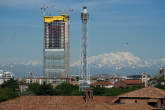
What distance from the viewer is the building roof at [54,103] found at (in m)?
52.4

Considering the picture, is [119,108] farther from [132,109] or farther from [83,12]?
[83,12]

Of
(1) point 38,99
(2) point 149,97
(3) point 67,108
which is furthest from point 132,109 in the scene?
(1) point 38,99

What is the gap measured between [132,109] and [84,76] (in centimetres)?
11900

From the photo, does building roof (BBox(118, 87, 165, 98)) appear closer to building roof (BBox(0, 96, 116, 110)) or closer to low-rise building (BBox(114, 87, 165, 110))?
low-rise building (BBox(114, 87, 165, 110))

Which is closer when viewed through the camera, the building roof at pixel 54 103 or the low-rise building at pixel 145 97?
the building roof at pixel 54 103

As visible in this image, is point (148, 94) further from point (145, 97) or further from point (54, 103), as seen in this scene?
point (54, 103)

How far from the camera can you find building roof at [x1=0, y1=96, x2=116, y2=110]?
52428mm

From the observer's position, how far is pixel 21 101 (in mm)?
68688

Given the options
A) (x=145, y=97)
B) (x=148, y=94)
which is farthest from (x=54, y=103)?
(x=148, y=94)

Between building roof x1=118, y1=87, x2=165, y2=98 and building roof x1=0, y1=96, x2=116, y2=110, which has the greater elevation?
building roof x1=118, y1=87, x2=165, y2=98

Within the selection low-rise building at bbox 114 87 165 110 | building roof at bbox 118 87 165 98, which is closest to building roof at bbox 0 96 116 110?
low-rise building at bbox 114 87 165 110

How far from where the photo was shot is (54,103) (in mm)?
68062

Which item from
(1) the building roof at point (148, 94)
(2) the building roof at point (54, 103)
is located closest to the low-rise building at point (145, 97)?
(1) the building roof at point (148, 94)

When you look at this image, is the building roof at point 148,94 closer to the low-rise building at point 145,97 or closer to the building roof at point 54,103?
the low-rise building at point 145,97
